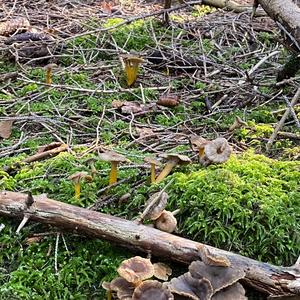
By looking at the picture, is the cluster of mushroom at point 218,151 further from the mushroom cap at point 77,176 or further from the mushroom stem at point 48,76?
the mushroom stem at point 48,76

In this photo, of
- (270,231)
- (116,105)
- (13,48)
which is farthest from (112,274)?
(13,48)

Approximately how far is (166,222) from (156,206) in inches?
4.0

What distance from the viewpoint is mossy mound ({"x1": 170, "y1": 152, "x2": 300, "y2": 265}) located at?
7.73 feet

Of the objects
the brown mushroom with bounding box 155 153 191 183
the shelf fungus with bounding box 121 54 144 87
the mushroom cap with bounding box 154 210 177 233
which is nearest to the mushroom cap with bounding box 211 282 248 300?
the mushroom cap with bounding box 154 210 177 233

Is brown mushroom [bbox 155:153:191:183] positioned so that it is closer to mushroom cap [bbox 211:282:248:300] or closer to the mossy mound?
the mossy mound

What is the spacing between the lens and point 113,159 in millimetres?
2584

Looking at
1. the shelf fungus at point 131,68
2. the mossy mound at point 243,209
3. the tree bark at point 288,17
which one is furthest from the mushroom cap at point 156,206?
→ the shelf fungus at point 131,68

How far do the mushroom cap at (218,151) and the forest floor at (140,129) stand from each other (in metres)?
0.08

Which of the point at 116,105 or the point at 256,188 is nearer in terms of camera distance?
the point at 256,188

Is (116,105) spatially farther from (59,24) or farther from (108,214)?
(59,24)

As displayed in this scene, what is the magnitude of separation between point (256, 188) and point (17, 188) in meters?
1.39

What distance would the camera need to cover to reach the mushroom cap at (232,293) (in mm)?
1989

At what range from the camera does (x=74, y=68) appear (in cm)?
486

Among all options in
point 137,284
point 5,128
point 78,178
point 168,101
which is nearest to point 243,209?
point 137,284
